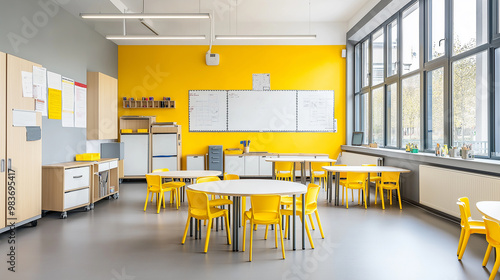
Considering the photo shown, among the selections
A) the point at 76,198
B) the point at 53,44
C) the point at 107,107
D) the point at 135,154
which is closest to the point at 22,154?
the point at 76,198

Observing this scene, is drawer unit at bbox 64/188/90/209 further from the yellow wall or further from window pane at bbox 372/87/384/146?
window pane at bbox 372/87/384/146

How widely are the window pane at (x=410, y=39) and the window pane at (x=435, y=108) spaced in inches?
24.1

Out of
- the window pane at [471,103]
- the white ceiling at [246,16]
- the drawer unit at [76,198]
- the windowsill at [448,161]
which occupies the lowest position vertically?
the drawer unit at [76,198]

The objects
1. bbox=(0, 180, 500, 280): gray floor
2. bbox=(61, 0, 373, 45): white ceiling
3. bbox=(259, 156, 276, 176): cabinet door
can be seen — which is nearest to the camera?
bbox=(0, 180, 500, 280): gray floor

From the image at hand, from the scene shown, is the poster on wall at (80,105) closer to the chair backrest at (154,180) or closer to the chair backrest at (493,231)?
the chair backrest at (154,180)

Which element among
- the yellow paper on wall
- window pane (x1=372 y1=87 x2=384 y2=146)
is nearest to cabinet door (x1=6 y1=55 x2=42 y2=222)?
the yellow paper on wall

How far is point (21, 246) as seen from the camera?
400cm

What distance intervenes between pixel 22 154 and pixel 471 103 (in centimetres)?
638

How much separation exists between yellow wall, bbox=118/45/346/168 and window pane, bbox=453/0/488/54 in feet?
14.5

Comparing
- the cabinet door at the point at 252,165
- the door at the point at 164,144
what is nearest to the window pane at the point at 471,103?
the cabinet door at the point at 252,165

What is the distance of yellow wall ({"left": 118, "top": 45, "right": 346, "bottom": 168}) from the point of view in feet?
32.0

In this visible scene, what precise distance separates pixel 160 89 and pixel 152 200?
401cm

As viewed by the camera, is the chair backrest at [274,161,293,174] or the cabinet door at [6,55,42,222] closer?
the cabinet door at [6,55,42,222]

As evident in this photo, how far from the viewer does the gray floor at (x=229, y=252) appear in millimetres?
3164
